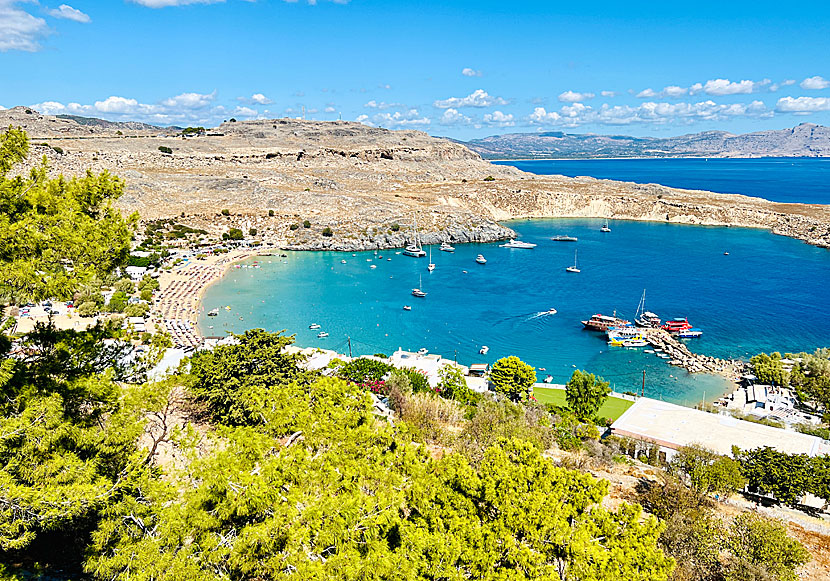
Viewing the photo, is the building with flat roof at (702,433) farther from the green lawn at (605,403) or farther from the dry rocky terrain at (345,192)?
the dry rocky terrain at (345,192)

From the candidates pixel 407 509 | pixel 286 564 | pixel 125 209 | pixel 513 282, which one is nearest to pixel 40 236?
pixel 286 564

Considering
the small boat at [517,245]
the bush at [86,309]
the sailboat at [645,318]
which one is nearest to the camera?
the bush at [86,309]

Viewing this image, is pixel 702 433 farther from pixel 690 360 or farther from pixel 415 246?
pixel 415 246

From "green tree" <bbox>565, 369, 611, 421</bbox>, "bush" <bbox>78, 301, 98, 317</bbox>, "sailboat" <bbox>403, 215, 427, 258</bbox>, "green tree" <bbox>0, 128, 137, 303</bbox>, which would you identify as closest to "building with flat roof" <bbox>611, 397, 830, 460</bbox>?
"green tree" <bbox>565, 369, 611, 421</bbox>

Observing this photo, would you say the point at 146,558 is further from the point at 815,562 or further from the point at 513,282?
the point at 513,282

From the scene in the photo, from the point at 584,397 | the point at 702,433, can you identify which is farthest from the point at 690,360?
the point at 702,433

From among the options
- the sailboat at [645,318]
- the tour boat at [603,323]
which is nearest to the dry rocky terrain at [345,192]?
the sailboat at [645,318]

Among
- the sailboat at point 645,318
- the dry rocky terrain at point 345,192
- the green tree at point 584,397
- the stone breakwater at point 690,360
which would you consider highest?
the dry rocky terrain at point 345,192
